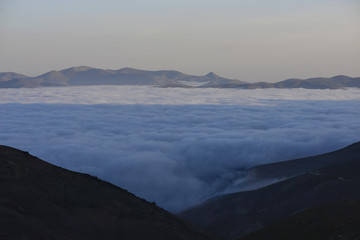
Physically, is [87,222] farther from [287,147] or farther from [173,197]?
[287,147]

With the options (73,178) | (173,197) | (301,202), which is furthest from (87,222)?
(173,197)

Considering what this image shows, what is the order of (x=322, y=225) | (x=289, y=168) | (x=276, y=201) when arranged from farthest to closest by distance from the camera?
(x=289, y=168) < (x=276, y=201) < (x=322, y=225)

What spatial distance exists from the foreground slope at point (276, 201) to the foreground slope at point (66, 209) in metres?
19.0

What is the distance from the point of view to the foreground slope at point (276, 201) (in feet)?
162

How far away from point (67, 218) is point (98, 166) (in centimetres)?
6685

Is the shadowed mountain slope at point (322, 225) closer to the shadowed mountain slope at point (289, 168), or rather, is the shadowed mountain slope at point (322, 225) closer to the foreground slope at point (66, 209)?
the foreground slope at point (66, 209)

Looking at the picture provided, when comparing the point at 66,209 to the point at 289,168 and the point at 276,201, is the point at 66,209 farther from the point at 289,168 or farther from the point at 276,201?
the point at 289,168

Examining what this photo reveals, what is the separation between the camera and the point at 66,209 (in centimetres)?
2603

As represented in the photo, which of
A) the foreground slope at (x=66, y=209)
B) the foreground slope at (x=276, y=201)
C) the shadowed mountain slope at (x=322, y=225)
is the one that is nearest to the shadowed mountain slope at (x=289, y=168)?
the foreground slope at (x=276, y=201)

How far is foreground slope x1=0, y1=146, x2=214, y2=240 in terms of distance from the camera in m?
22.3

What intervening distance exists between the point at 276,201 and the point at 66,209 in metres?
34.0

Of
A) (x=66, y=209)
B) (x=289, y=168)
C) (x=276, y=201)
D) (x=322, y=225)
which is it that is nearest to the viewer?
(x=66, y=209)

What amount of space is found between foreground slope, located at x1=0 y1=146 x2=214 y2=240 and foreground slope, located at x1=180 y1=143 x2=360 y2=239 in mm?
19007

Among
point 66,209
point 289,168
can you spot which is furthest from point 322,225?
point 289,168
